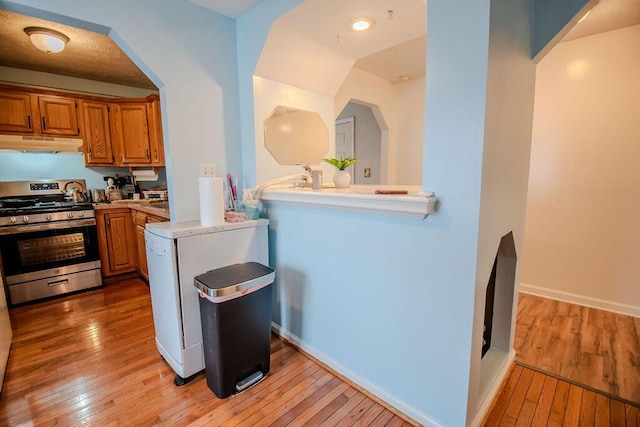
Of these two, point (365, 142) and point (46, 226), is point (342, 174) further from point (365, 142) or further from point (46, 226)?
point (46, 226)

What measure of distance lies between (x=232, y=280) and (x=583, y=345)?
8.11ft

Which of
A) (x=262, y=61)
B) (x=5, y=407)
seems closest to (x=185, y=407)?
(x=5, y=407)

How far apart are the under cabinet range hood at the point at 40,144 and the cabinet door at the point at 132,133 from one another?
1.35ft

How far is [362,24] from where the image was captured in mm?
1833

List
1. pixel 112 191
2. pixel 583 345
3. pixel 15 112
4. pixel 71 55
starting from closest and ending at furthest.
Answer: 1. pixel 583 345
2. pixel 71 55
3. pixel 15 112
4. pixel 112 191

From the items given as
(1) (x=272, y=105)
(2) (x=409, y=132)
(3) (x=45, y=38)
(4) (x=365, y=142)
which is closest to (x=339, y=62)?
(1) (x=272, y=105)

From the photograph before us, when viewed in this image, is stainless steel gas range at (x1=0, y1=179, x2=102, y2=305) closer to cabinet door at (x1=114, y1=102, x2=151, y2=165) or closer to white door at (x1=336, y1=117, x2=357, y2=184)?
cabinet door at (x1=114, y1=102, x2=151, y2=165)

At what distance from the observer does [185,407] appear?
58.9 inches

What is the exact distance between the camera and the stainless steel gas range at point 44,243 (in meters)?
2.65

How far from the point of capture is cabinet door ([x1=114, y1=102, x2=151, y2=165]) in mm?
3412

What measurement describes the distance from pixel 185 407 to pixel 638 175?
369 cm

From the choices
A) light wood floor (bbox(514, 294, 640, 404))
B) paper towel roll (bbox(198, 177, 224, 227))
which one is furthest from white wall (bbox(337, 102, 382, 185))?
paper towel roll (bbox(198, 177, 224, 227))

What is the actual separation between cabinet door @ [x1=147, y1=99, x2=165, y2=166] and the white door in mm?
2515

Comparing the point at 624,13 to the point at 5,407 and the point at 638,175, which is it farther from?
the point at 5,407
